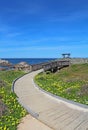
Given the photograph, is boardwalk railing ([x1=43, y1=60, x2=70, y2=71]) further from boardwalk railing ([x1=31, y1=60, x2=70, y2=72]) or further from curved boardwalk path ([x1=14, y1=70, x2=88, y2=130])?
curved boardwalk path ([x1=14, y1=70, x2=88, y2=130])

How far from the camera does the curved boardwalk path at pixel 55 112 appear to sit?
1493cm

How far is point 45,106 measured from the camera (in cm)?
1941

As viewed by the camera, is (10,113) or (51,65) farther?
(51,65)

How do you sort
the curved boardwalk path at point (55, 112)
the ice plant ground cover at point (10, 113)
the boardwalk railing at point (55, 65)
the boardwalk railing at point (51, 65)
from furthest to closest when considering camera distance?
the boardwalk railing at point (55, 65)
the boardwalk railing at point (51, 65)
the ice plant ground cover at point (10, 113)
the curved boardwalk path at point (55, 112)

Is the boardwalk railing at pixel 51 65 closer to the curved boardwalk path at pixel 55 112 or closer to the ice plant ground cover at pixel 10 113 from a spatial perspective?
the curved boardwalk path at pixel 55 112

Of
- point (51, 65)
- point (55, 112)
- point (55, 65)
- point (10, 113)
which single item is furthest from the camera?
point (55, 65)

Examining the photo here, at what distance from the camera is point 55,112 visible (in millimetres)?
17469

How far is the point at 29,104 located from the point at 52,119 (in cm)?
464

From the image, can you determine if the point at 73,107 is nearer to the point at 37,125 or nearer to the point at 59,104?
the point at 59,104

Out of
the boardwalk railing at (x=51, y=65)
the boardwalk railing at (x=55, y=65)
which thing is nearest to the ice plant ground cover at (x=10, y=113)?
the boardwalk railing at (x=51, y=65)

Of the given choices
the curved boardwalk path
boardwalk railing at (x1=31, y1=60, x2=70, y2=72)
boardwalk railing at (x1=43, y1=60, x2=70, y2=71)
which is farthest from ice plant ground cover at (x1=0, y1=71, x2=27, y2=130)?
Answer: boardwalk railing at (x1=43, y1=60, x2=70, y2=71)

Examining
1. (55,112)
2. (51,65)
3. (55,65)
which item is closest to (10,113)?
(55,112)

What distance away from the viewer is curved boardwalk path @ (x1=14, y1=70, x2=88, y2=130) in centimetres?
1493

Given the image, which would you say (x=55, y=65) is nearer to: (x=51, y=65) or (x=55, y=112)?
(x=51, y=65)
